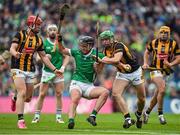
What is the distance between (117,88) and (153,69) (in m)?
3.06

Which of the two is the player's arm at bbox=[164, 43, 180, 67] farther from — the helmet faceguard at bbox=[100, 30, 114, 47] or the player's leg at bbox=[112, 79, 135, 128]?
the helmet faceguard at bbox=[100, 30, 114, 47]

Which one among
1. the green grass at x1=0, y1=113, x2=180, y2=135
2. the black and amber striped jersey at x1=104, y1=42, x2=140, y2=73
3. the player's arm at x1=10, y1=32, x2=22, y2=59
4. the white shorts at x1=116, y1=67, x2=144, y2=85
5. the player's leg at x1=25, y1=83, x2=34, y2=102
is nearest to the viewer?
the green grass at x1=0, y1=113, x2=180, y2=135

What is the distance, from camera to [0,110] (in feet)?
99.0

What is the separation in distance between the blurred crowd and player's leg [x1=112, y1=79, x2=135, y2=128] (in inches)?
466

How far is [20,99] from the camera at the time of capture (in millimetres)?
19688

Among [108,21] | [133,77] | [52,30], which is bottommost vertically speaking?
[133,77]

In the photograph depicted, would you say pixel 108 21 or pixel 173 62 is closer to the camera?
pixel 173 62

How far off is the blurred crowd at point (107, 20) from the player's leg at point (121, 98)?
11.8 m

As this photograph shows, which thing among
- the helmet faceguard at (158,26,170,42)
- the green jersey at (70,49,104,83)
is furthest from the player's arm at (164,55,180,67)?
the green jersey at (70,49,104,83)

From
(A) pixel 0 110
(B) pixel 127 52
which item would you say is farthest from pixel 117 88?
(A) pixel 0 110

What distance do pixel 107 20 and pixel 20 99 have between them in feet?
54.3

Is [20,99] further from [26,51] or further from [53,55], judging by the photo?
[53,55]

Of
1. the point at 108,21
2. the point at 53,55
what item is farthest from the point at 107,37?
the point at 108,21

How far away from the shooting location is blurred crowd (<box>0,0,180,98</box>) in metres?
33.3
